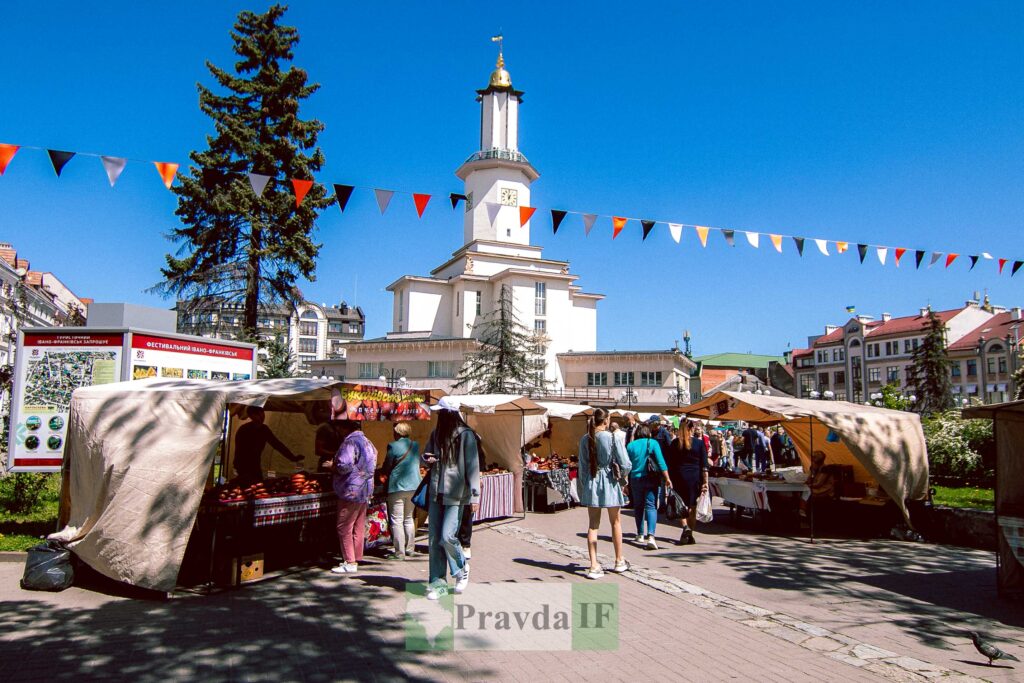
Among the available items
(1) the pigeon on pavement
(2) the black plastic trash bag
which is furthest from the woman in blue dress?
(2) the black plastic trash bag

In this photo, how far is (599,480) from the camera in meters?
8.23

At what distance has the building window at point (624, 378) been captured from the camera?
5981 cm

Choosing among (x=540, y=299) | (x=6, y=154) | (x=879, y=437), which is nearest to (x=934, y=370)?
(x=540, y=299)

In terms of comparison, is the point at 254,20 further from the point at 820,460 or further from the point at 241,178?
the point at 820,460

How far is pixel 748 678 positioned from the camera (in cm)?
494

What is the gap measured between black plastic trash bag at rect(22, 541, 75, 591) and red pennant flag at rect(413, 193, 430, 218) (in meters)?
7.91

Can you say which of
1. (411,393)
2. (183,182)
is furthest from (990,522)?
(183,182)

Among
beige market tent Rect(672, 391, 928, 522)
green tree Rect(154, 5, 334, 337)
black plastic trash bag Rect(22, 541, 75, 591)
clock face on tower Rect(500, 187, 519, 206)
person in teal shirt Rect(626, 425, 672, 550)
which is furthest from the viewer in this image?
clock face on tower Rect(500, 187, 519, 206)

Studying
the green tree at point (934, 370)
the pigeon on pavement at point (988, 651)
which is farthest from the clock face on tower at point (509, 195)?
the pigeon on pavement at point (988, 651)

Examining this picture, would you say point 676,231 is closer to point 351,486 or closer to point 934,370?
point 351,486

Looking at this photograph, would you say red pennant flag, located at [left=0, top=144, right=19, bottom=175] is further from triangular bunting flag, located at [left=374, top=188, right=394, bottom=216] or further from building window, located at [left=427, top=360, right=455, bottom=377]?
building window, located at [left=427, top=360, right=455, bottom=377]

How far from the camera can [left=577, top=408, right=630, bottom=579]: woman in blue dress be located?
817 cm

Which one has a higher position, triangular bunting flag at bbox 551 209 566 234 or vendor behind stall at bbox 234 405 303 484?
triangular bunting flag at bbox 551 209 566 234

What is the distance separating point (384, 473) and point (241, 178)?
1822 cm
